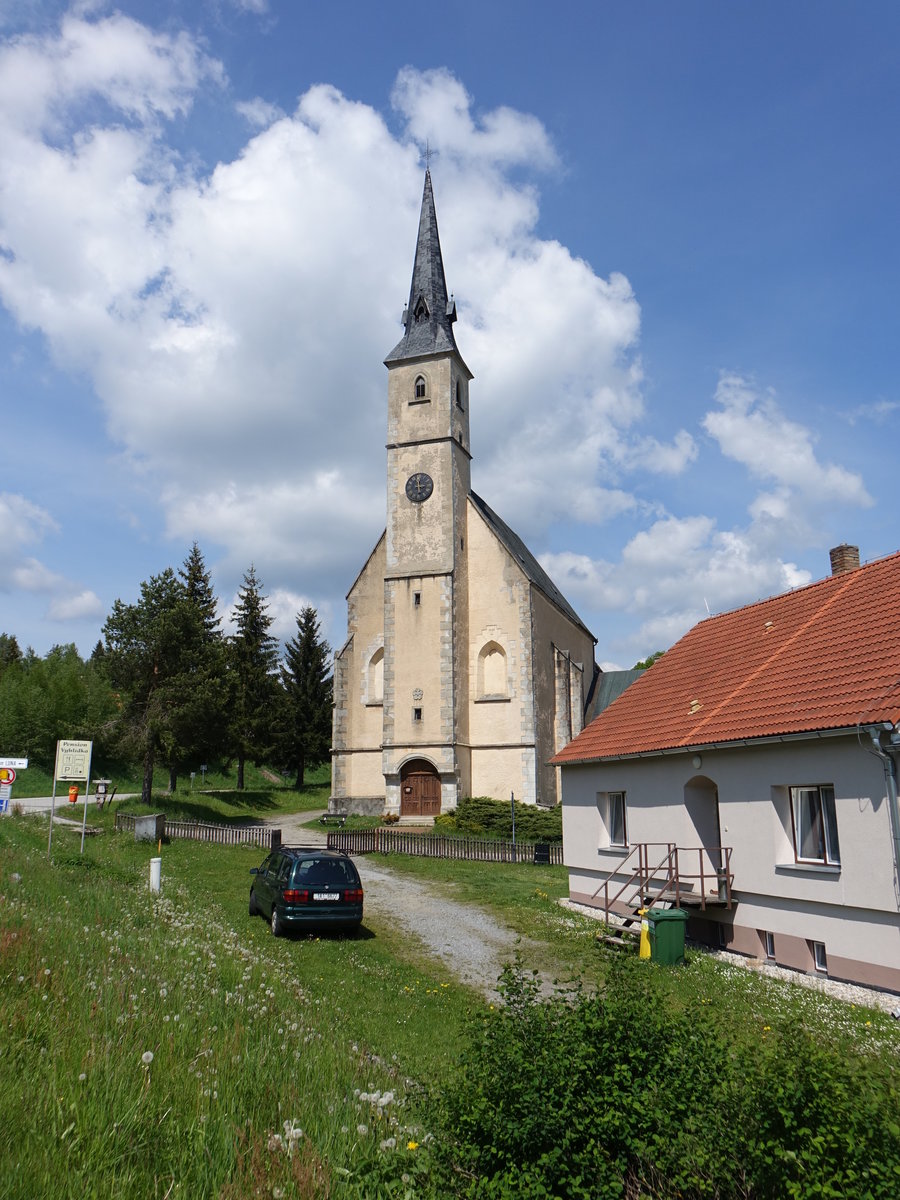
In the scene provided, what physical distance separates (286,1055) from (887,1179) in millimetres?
3864

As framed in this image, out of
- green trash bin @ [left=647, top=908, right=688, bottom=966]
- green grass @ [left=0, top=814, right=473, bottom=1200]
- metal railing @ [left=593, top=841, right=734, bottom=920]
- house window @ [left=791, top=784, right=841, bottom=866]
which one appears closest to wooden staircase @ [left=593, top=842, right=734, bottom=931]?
metal railing @ [left=593, top=841, right=734, bottom=920]

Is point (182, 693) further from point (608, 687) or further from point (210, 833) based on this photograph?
point (608, 687)

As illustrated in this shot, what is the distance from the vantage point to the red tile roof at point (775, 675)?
12.6m

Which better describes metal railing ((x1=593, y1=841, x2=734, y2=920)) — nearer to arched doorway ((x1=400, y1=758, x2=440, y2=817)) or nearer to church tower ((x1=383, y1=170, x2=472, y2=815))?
arched doorway ((x1=400, y1=758, x2=440, y2=817))

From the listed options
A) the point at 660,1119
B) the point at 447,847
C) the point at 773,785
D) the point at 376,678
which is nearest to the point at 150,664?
the point at 376,678

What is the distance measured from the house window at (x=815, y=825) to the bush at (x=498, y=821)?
19.4 metres

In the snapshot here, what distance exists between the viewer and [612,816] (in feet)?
60.3

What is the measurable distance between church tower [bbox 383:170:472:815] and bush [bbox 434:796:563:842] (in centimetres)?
143

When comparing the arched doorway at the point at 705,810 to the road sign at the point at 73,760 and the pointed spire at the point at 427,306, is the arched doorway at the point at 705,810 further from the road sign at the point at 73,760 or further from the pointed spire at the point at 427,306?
the pointed spire at the point at 427,306

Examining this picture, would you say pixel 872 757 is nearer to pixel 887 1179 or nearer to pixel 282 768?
pixel 887 1179

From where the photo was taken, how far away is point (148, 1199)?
3998mm

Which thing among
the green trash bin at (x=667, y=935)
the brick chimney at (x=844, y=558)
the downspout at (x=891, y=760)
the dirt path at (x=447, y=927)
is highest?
the brick chimney at (x=844, y=558)

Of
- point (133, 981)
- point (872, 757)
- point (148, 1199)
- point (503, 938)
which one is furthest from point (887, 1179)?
point (503, 938)

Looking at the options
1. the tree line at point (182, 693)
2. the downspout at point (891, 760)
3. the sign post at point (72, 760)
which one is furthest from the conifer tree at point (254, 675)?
the downspout at point (891, 760)
